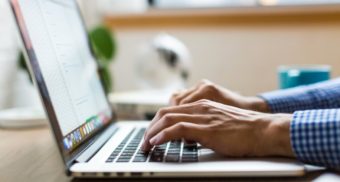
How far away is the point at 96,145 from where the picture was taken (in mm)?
746

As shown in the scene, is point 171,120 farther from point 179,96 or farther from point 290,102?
point 290,102

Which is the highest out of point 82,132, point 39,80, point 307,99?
point 39,80

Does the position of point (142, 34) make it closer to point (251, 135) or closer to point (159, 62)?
point (159, 62)

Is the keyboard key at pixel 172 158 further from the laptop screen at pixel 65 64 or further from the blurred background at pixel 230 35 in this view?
the blurred background at pixel 230 35

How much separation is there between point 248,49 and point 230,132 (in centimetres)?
134

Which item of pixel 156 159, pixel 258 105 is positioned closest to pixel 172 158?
pixel 156 159

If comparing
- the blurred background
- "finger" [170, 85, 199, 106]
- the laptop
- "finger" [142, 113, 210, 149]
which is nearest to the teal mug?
"finger" [170, 85, 199, 106]

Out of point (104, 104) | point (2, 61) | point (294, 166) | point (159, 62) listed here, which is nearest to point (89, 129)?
point (104, 104)

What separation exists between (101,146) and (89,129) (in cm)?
8

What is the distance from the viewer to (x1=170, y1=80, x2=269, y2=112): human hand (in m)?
0.91

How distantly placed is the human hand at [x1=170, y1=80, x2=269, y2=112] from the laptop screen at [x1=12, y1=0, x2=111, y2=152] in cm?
18

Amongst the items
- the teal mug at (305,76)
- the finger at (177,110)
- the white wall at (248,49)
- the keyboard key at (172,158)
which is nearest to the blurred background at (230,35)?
the white wall at (248,49)

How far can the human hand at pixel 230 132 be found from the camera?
616 mm

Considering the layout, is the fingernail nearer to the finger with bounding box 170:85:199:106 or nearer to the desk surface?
the desk surface
